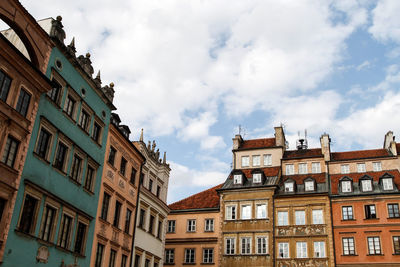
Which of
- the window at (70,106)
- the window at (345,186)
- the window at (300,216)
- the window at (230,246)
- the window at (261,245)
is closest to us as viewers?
the window at (70,106)

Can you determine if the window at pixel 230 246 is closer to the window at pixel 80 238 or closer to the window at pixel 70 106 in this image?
the window at pixel 80 238

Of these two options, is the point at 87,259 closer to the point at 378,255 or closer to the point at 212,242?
the point at 212,242

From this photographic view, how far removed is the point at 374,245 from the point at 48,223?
29489mm

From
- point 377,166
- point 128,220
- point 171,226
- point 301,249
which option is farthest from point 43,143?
point 377,166

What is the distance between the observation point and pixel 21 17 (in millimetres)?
20594

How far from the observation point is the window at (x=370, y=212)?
40531 millimetres

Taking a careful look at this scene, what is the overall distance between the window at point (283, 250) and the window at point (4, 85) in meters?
30.3

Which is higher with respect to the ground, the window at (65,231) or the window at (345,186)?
the window at (345,186)

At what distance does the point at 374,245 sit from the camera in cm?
3928

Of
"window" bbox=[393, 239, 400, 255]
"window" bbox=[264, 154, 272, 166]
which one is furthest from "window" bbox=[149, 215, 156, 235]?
"window" bbox=[393, 239, 400, 255]

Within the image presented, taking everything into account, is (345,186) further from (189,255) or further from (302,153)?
(189,255)

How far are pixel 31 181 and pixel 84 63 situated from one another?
8.96m

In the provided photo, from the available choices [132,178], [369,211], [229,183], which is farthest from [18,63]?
[369,211]

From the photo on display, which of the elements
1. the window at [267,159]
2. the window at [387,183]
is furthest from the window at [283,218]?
the window at [387,183]
